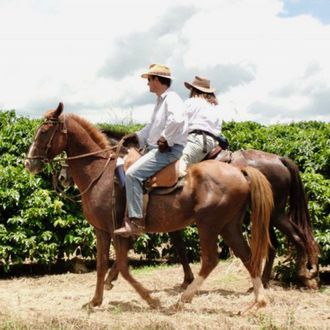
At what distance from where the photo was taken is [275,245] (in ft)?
29.5

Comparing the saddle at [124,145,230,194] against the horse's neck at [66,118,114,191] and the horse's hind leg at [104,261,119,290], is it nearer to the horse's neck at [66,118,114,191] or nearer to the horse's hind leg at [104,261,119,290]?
the horse's neck at [66,118,114,191]

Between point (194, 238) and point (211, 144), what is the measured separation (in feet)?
8.29

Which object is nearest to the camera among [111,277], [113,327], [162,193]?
[113,327]

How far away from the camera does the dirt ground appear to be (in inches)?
244

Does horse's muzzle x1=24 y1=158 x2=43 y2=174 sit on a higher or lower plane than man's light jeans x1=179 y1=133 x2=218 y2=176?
lower

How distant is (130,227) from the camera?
694cm

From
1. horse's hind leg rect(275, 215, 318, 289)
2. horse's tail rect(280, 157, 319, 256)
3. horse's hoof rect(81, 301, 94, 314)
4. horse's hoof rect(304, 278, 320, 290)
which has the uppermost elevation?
horse's tail rect(280, 157, 319, 256)

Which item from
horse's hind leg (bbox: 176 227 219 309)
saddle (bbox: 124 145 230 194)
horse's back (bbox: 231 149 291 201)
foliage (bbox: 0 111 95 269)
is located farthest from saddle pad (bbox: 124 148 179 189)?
→ foliage (bbox: 0 111 95 269)

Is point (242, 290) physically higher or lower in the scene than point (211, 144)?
lower

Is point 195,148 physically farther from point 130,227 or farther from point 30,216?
point 30,216

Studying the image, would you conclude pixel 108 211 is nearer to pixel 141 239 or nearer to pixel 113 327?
pixel 113 327

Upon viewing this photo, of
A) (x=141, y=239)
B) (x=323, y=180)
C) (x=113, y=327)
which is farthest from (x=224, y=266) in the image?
(x=113, y=327)

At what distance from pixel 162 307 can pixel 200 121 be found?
278 centimetres

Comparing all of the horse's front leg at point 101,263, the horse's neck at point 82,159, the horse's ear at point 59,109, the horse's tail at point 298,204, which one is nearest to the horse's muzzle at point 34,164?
the horse's neck at point 82,159
